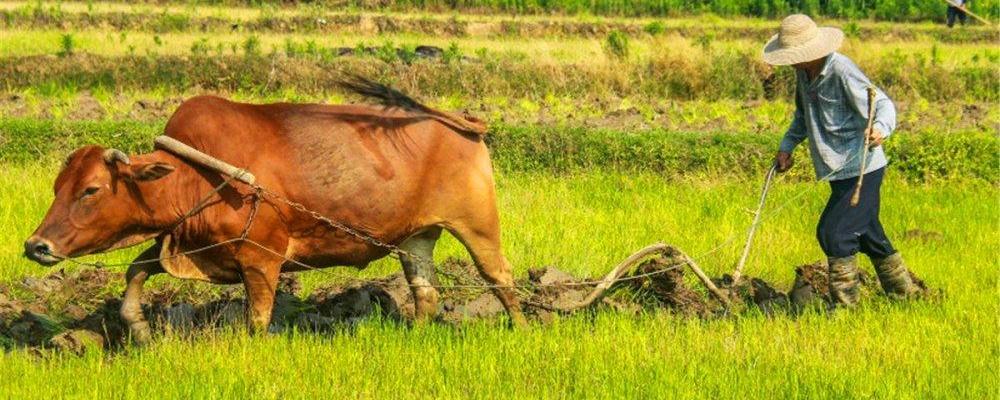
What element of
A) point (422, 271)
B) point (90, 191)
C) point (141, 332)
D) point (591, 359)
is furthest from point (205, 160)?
point (591, 359)

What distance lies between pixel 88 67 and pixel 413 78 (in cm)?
439

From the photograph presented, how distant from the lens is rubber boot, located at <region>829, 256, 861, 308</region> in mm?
7074

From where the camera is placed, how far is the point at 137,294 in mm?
6410

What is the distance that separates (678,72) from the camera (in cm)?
1791

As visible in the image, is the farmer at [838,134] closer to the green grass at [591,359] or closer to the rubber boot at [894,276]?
the rubber boot at [894,276]

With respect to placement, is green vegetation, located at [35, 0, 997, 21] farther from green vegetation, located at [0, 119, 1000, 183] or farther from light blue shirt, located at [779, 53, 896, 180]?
light blue shirt, located at [779, 53, 896, 180]

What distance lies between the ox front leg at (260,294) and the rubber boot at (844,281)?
2.82 meters

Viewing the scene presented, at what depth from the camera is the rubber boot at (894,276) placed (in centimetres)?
725

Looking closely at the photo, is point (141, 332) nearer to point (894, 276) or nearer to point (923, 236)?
point (894, 276)

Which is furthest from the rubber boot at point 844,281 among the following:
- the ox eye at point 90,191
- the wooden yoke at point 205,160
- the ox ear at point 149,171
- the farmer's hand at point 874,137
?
the ox eye at point 90,191

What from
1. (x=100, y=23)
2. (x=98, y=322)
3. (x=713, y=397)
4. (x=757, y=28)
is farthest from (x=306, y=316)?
(x=757, y=28)

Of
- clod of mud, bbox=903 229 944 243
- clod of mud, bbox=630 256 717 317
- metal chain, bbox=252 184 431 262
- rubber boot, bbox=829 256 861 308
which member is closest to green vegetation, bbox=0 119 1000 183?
clod of mud, bbox=903 229 944 243

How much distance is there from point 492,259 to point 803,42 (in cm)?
189

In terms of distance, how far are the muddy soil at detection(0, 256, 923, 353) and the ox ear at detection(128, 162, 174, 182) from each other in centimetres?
98
